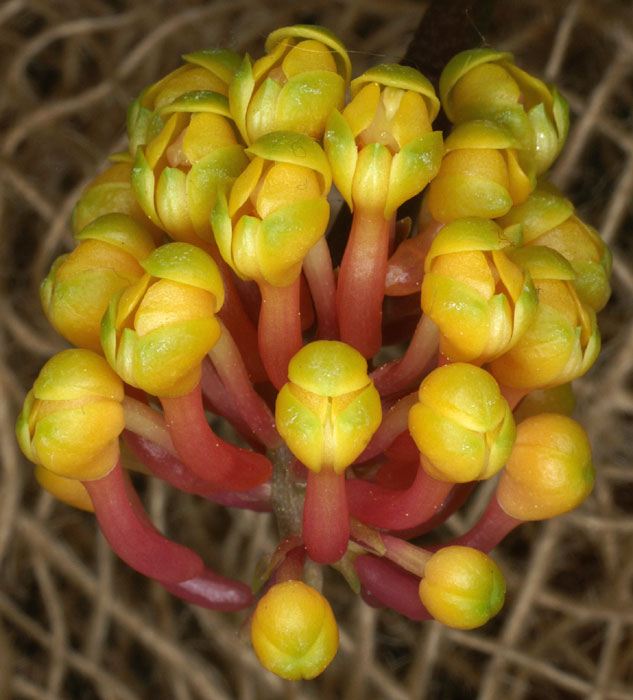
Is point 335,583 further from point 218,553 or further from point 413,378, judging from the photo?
point 413,378

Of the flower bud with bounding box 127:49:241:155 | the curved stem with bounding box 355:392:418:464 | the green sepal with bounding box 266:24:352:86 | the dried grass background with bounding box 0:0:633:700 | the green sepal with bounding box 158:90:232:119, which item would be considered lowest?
the dried grass background with bounding box 0:0:633:700

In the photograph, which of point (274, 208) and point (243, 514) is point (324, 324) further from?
point (243, 514)

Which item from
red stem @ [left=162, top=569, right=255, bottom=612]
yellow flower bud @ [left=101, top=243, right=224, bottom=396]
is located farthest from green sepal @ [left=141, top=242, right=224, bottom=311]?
red stem @ [left=162, top=569, right=255, bottom=612]

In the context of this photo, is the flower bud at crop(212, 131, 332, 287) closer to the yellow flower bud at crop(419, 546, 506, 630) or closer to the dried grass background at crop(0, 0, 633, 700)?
the yellow flower bud at crop(419, 546, 506, 630)

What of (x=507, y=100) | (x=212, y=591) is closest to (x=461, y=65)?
(x=507, y=100)

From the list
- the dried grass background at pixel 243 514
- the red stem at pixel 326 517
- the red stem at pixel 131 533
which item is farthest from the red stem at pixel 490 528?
the dried grass background at pixel 243 514

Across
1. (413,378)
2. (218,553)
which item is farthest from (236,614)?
(413,378)

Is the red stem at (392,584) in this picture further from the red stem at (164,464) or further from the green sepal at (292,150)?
the green sepal at (292,150)
